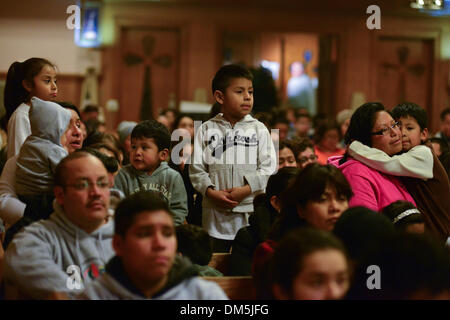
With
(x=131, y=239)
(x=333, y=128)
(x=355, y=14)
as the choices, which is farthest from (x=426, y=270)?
(x=355, y=14)

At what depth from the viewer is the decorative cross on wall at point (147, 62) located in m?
10.9

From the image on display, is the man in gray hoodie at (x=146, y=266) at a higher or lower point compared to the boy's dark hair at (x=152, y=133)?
lower

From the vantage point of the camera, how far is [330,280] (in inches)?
70.0

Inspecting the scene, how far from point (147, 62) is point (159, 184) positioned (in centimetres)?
783

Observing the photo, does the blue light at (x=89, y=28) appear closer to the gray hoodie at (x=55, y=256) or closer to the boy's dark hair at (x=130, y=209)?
the gray hoodie at (x=55, y=256)

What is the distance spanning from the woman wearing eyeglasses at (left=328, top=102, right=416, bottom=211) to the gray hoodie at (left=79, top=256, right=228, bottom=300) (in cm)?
118

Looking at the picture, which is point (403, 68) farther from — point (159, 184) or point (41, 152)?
point (41, 152)

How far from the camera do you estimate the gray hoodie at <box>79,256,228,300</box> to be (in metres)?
1.92

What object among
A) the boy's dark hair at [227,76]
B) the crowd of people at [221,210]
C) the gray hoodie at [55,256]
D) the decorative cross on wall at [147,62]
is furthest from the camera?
the decorative cross on wall at [147,62]

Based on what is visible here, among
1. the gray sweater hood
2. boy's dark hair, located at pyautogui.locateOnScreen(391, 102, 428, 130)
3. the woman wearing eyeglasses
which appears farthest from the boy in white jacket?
the gray sweater hood

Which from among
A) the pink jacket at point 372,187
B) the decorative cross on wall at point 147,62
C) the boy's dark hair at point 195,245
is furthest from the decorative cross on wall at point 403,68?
the boy's dark hair at point 195,245

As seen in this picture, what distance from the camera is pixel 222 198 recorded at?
3482 mm

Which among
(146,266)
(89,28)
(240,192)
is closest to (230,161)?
(240,192)

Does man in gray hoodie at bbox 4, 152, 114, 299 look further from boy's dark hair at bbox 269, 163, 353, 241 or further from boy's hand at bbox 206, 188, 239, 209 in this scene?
boy's hand at bbox 206, 188, 239, 209
